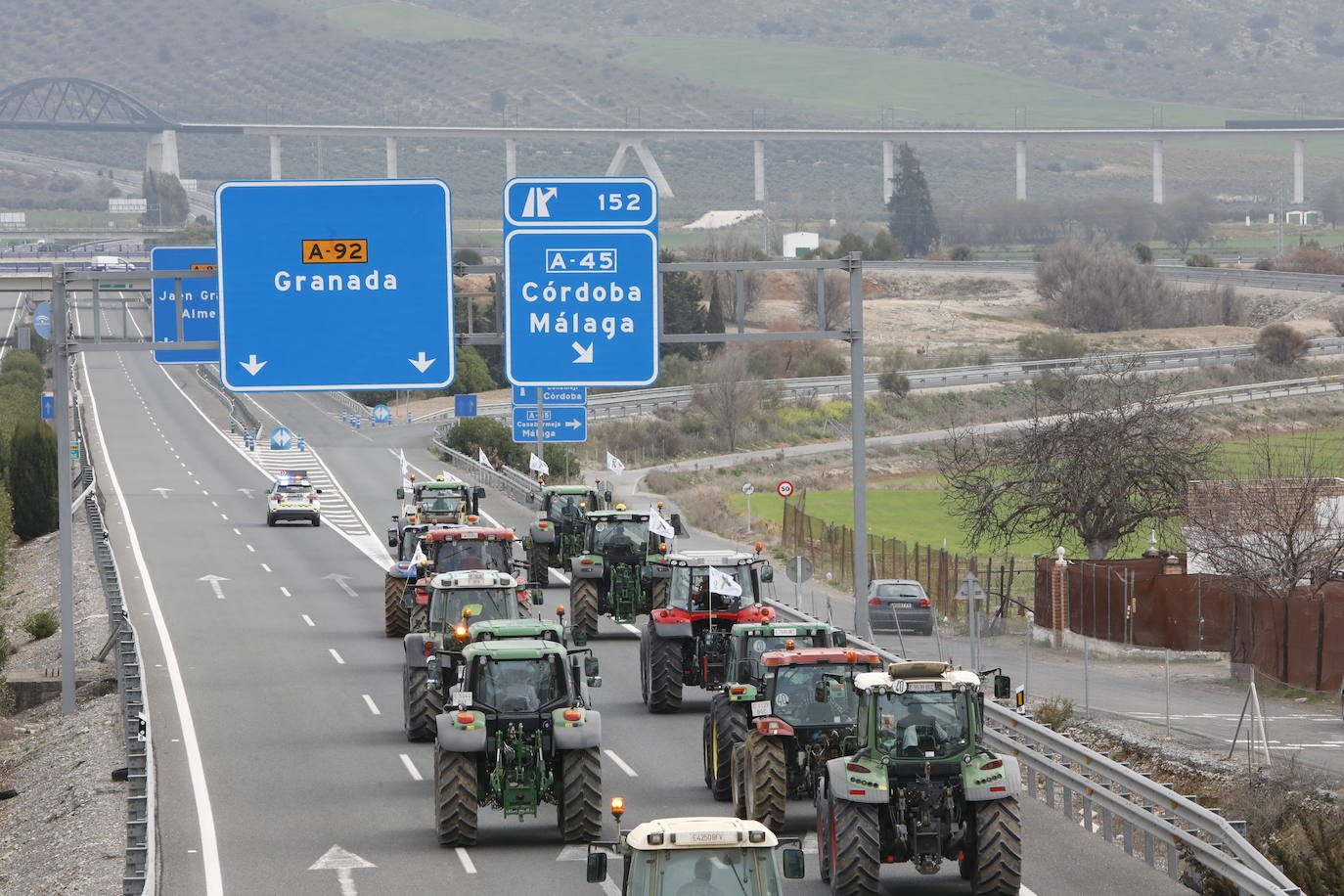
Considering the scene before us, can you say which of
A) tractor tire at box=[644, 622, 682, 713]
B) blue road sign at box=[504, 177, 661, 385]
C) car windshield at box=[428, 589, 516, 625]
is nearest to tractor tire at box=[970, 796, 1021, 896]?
car windshield at box=[428, 589, 516, 625]

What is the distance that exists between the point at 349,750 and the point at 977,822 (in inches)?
510

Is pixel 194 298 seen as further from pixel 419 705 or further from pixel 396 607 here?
pixel 419 705

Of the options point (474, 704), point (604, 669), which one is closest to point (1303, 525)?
point (604, 669)

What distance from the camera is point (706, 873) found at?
13.8 metres

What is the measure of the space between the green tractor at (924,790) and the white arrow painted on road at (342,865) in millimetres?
5321

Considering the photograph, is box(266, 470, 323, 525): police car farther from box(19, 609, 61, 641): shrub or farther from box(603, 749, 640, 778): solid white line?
box(603, 749, 640, 778): solid white line

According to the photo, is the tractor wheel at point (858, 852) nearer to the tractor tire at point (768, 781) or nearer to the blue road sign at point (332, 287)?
the tractor tire at point (768, 781)

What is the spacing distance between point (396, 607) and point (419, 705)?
1205 centimetres

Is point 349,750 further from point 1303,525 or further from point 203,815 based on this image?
point 1303,525

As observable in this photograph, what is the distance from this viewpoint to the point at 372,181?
1116 inches

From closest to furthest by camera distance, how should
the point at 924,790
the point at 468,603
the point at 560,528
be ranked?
the point at 924,790, the point at 468,603, the point at 560,528

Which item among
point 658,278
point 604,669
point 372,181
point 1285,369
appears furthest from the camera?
point 1285,369

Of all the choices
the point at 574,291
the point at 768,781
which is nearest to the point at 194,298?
the point at 574,291

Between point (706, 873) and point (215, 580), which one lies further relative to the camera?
point (215, 580)
